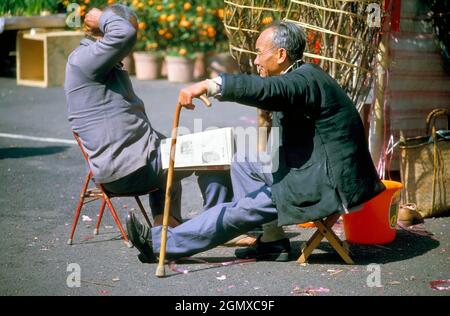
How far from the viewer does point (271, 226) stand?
18.3 ft

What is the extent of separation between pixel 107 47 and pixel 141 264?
1.50 metres

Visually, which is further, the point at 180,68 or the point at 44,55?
the point at 44,55

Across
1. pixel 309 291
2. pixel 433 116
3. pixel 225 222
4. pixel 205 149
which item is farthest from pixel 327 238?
pixel 433 116

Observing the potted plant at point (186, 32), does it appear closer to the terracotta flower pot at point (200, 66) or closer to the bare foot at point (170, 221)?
the terracotta flower pot at point (200, 66)

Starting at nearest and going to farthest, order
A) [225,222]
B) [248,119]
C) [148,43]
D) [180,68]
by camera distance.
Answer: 1. [225,222]
2. [248,119]
3. [180,68]
4. [148,43]

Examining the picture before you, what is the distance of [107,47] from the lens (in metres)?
5.61

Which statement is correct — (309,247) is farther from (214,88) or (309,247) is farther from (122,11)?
(122,11)

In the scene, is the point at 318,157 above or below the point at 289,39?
below

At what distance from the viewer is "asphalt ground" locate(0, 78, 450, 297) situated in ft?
16.4

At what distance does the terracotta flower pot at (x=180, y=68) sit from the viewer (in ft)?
41.8

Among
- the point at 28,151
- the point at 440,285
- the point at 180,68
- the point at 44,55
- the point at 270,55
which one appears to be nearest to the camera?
the point at 440,285

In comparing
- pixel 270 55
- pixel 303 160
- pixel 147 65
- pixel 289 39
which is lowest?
pixel 147 65

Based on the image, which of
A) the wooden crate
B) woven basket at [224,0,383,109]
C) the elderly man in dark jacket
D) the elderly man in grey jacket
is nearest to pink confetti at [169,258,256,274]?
the elderly man in dark jacket

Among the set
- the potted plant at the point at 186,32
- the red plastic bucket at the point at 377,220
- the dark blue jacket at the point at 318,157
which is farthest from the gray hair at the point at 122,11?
the potted plant at the point at 186,32
